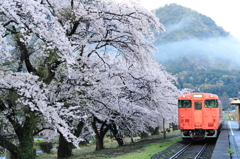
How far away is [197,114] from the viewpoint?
17016mm

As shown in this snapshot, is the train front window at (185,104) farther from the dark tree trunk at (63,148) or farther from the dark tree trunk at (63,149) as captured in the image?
the dark tree trunk at (63,149)

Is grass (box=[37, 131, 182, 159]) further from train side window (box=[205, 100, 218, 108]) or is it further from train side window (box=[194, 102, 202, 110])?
train side window (box=[205, 100, 218, 108])

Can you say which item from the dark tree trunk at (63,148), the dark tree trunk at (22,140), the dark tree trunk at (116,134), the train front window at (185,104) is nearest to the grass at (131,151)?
the dark tree trunk at (63,148)

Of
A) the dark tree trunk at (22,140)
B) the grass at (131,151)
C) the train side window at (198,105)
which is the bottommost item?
the grass at (131,151)

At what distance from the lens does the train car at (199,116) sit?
16797 millimetres

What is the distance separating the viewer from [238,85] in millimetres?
146750

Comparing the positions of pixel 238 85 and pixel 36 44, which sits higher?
pixel 238 85

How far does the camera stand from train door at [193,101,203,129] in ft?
55.3

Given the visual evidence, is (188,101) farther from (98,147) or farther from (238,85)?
(238,85)

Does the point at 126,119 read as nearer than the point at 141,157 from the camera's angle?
No

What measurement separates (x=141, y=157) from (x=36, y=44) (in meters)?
6.36

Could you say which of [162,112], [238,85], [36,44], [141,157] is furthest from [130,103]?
[238,85]

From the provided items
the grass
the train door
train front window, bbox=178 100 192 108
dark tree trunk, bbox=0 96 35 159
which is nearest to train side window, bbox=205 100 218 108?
the train door

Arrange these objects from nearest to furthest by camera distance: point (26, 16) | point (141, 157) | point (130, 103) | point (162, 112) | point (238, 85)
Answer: point (26, 16) → point (141, 157) → point (130, 103) → point (162, 112) → point (238, 85)
